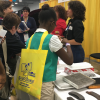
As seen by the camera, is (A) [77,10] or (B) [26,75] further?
(A) [77,10]

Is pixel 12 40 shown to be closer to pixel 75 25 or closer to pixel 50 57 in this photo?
pixel 50 57

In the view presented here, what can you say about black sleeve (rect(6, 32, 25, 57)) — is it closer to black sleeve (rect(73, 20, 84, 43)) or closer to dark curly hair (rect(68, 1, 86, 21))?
black sleeve (rect(73, 20, 84, 43))

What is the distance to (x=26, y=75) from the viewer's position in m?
1.00

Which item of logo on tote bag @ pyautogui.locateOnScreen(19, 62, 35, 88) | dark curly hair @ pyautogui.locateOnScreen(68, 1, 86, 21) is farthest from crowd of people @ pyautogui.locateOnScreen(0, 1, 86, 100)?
logo on tote bag @ pyautogui.locateOnScreen(19, 62, 35, 88)

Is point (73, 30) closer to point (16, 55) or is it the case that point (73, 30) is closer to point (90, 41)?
point (16, 55)

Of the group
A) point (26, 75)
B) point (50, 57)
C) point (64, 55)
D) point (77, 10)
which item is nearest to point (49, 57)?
point (50, 57)

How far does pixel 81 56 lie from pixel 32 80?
1.02 meters

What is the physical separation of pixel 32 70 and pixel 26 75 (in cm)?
8

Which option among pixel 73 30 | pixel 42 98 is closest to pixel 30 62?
pixel 42 98

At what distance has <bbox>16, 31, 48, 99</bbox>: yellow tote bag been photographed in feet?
2.98

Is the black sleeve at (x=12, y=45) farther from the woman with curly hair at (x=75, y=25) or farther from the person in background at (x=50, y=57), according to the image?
the woman with curly hair at (x=75, y=25)

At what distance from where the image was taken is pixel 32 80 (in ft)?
3.09

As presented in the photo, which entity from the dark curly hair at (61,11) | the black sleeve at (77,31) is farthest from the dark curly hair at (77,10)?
the dark curly hair at (61,11)

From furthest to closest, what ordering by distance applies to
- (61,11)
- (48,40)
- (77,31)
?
(61,11) < (77,31) < (48,40)
